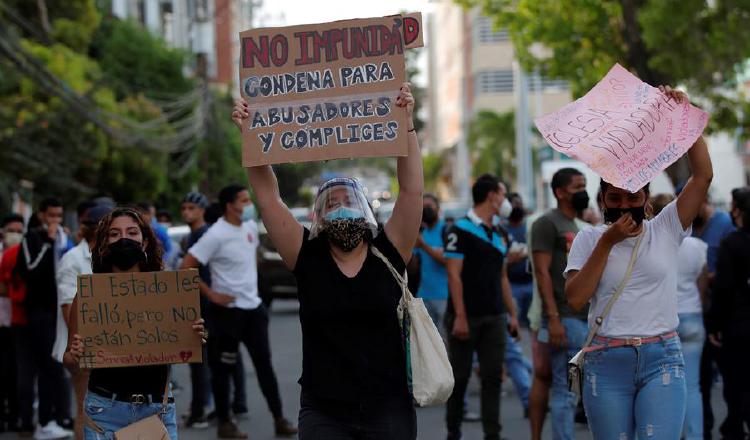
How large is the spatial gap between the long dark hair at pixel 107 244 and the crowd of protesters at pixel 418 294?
1 cm

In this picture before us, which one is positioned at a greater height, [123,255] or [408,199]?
[408,199]

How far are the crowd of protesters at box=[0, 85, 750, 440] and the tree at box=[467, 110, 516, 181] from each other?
1985 inches

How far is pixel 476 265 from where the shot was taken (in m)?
9.14

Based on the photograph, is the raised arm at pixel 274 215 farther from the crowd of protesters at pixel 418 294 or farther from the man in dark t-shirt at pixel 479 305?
the man in dark t-shirt at pixel 479 305

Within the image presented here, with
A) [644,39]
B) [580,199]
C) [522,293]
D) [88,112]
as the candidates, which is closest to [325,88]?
[580,199]

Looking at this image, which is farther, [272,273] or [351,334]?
[272,273]

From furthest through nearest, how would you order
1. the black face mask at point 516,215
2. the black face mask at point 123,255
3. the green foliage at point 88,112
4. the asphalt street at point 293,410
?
the green foliage at point 88,112
the black face mask at point 516,215
the asphalt street at point 293,410
the black face mask at point 123,255

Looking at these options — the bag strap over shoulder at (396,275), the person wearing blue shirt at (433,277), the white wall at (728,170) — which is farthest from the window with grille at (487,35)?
the bag strap over shoulder at (396,275)

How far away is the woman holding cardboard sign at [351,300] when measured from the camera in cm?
514

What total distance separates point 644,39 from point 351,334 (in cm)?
2177

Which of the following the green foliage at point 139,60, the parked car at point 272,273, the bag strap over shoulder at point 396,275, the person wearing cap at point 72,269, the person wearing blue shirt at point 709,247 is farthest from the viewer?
the green foliage at point 139,60

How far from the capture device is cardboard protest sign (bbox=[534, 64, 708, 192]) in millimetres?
5477

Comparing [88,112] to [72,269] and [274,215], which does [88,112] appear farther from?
[274,215]

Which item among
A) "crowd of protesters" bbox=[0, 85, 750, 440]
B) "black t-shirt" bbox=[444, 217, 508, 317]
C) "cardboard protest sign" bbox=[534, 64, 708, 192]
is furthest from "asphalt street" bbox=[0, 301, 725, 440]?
"cardboard protest sign" bbox=[534, 64, 708, 192]
